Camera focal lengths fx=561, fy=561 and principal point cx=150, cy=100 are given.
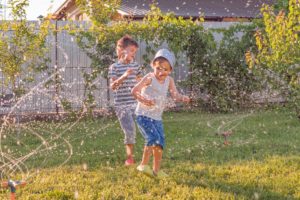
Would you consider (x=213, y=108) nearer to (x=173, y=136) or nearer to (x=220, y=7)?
(x=173, y=136)

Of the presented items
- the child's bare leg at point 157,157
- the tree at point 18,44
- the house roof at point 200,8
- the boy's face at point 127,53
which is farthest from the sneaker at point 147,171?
the house roof at point 200,8

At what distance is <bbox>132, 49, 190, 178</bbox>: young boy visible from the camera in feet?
18.5

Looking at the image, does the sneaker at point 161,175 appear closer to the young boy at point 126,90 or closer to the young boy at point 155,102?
the young boy at point 155,102

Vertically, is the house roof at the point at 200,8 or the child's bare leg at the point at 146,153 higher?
the house roof at the point at 200,8

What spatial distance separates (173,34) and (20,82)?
3.59 meters

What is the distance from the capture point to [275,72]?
417 inches

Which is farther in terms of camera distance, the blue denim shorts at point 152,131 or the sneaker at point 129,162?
the sneaker at point 129,162

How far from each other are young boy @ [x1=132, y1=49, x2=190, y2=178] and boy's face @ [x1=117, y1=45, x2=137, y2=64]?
0.79 m

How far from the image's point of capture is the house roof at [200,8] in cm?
1880

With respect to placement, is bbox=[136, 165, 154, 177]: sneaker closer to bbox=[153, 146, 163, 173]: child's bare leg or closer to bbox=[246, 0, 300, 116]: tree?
bbox=[153, 146, 163, 173]: child's bare leg

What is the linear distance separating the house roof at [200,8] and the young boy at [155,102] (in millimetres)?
11784

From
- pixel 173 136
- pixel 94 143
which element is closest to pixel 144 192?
pixel 94 143

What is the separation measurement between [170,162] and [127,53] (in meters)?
1.36

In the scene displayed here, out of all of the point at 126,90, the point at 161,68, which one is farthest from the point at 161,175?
the point at 126,90
